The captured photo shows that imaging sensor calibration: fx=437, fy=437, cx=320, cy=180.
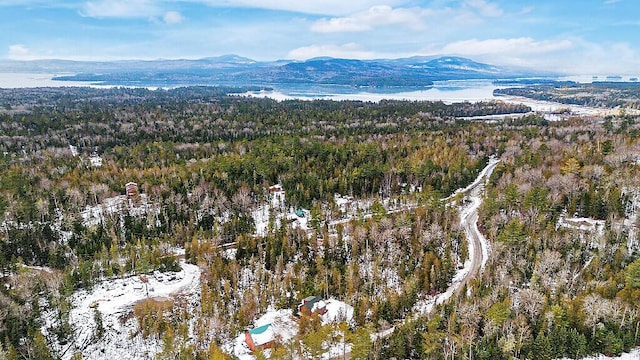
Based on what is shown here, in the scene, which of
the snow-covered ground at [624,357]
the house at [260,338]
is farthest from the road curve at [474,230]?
the house at [260,338]

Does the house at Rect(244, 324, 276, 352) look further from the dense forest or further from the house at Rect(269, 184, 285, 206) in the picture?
the house at Rect(269, 184, 285, 206)

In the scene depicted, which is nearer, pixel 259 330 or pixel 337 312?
pixel 259 330

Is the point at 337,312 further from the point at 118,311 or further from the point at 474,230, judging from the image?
the point at 474,230

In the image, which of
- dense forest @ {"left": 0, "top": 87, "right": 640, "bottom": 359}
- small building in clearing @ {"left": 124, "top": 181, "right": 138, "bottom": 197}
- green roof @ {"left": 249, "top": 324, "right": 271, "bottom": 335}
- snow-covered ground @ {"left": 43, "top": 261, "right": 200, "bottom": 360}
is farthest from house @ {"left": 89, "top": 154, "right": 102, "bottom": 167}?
green roof @ {"left": 249, "top": 324, "right": 271, "bottom": 335}

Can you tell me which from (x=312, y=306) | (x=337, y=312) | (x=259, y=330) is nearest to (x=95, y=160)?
(x=259, y=330)

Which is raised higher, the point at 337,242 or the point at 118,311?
the point at 337,242

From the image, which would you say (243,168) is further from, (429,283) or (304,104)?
(304,104)

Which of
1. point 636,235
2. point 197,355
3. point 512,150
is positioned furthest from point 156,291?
point 512,150
